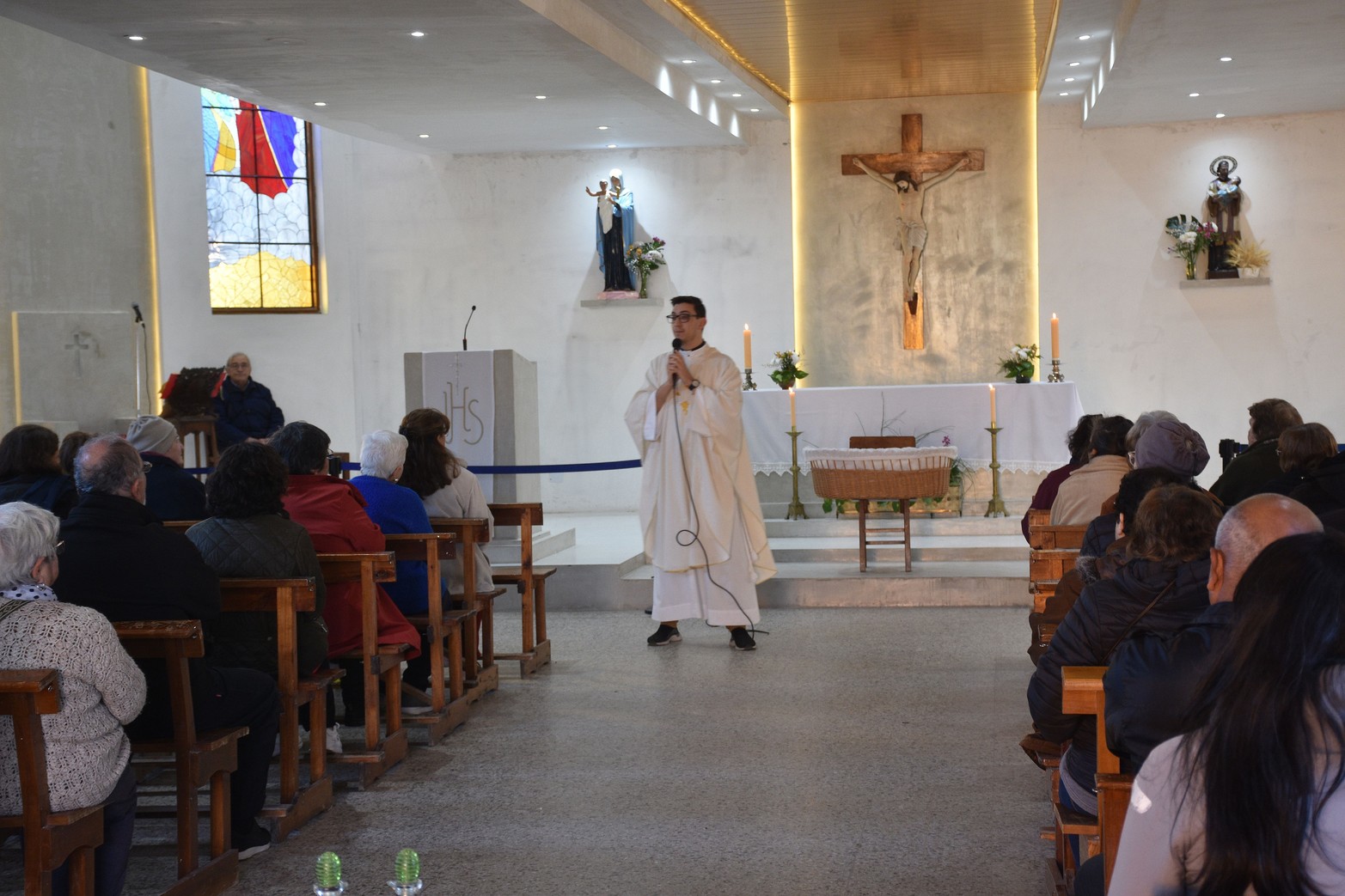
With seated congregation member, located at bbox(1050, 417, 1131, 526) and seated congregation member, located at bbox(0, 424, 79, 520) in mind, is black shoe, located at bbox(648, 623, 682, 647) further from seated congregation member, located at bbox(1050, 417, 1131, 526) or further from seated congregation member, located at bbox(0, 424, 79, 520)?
seated congregation member, located at bbox(0, 424, 79, 520)

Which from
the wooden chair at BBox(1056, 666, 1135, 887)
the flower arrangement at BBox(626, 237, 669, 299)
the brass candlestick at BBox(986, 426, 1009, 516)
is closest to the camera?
the wooden chair at BBox(1056, 666, 1135, 887)

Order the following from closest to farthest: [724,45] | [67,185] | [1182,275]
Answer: [724,45] < [67,185] < [1182,275]

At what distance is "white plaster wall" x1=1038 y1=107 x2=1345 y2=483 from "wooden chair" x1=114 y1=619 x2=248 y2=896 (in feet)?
31.1

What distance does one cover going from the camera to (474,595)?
589cm

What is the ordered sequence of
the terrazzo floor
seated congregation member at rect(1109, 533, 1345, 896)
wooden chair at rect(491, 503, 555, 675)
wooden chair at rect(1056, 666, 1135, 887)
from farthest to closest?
wooden chair at rect(491, 503, 555, 675) → the terrazzo floor → wooden chair at rect(1056, 666, 1135, 887) → seated congregation member at rect(1109, 533, 1345, 896)

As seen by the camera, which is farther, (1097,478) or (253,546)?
(1097,478)

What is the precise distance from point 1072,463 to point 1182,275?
19.9 ft

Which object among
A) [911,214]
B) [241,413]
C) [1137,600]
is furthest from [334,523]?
[911,214]

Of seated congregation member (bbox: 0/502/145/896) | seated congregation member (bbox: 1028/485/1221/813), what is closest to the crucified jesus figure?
seated congregation member (bbox: 1028/485/1221/813)

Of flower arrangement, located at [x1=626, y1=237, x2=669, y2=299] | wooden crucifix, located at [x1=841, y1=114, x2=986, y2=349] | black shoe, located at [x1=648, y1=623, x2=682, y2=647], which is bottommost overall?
black shoe, located at [x1=648, y1=623, x2=682, y2=647]

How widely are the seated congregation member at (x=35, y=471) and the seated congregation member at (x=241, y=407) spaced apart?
213 inches

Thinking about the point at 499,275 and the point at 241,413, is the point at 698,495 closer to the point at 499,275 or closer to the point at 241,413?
the point at 241,413

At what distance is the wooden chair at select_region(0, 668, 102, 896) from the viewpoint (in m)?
2.74

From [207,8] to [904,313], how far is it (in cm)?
687
